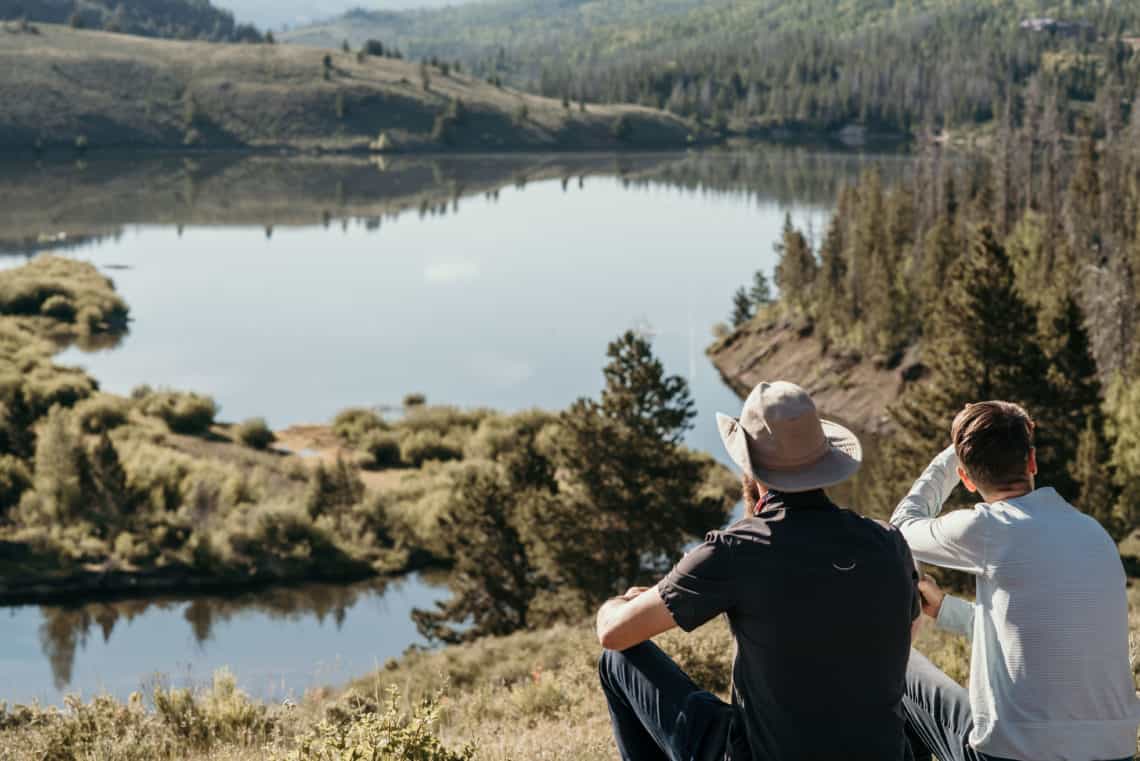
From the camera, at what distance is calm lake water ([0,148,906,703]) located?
3173 centimetres

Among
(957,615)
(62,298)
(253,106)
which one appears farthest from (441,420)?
(253,106)

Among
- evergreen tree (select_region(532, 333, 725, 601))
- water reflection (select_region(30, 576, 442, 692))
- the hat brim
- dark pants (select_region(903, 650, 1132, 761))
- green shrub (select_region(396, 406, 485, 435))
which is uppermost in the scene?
the hat brim

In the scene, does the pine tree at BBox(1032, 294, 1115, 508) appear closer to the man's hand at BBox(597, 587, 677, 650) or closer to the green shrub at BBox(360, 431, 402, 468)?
the man's hand at BBox(597, 587, 677, 650)

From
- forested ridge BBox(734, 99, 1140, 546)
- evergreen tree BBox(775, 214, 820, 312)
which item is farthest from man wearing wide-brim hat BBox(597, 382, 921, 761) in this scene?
evergreen tree BBox(775, 214, 820, 312)

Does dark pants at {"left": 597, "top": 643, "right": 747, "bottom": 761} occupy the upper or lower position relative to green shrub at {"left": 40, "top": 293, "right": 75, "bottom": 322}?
upper

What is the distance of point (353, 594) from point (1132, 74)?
89.0m

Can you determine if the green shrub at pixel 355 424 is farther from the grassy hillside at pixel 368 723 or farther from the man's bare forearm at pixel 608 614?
the man's bare forearm at pixel 608 614

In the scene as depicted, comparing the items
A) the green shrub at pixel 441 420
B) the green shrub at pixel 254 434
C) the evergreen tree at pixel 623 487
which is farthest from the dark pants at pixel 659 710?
the green shrub at pixel 441 420

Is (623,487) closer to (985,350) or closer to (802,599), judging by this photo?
(985,350)

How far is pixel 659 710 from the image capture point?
467 centimetres

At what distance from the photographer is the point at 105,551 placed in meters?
35.4

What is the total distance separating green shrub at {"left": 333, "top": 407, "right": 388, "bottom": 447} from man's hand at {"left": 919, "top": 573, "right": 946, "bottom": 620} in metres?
45.1

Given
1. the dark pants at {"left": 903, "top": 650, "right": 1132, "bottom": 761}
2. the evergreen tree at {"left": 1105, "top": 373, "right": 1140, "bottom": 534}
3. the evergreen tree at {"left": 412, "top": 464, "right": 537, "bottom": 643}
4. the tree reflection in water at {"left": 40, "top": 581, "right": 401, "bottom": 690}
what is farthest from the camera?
the evergreen tree at {"left": 1105, "top": 373, "right": 1140, "bottom": 534}

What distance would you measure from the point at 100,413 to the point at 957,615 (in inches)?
1813
